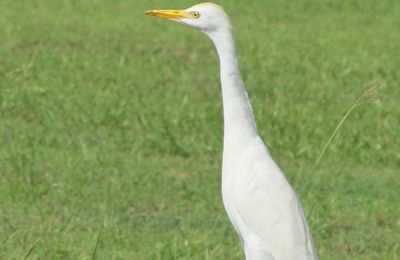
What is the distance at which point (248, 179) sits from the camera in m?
5.51

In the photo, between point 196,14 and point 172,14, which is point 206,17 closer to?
point 196,14

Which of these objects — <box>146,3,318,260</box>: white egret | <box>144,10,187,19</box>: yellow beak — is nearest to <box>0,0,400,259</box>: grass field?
<box>146,3,318,260</box>: white egret

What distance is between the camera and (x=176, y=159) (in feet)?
31.5

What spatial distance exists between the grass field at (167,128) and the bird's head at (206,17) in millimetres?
1141

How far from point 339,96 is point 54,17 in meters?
4.45

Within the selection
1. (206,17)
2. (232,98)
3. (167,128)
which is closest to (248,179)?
(232,98)

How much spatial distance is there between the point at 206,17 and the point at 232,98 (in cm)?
35

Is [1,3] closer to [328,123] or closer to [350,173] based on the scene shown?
[328,123]

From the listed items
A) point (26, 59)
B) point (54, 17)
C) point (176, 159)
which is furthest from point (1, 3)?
point (176, 159)

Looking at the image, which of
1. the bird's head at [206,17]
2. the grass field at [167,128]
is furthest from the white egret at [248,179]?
the grass field at [167,128]

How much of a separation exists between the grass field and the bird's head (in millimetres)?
1141

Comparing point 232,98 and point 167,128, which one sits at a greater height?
point 232,98

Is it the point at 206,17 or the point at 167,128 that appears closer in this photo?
the point at 206,17

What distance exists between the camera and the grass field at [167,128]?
7.76m
